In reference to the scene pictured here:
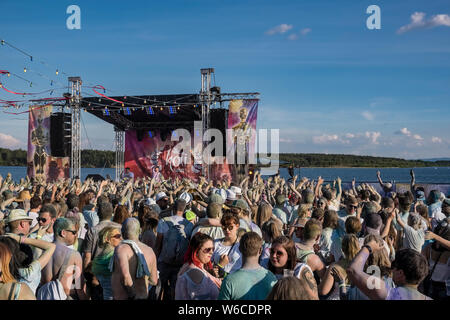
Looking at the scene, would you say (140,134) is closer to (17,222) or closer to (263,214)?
(263,214)

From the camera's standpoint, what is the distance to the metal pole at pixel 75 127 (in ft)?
61.7

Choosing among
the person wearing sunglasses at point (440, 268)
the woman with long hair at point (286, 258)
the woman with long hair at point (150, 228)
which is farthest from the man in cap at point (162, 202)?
the person wearing sunglasses at point (440, 268)

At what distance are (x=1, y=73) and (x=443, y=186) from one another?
47.1 feet

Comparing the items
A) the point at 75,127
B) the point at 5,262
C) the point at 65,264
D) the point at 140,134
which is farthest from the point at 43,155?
the point at 5,262

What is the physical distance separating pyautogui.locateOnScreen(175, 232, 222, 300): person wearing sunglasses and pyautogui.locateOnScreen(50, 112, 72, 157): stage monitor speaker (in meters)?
19.1

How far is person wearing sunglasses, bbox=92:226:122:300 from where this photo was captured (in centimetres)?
367

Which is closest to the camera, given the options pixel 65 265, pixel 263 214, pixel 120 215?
pixel 65 265

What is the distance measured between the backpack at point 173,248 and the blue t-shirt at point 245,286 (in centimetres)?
181

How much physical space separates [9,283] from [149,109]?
1899 cm

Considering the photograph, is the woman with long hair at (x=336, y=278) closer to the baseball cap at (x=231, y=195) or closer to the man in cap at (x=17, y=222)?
the man in cap at (x=17, y=222)

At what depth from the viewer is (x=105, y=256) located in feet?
12.1

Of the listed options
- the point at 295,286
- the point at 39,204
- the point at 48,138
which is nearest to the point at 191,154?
the point at 48,138

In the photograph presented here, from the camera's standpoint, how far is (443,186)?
1293 cm
